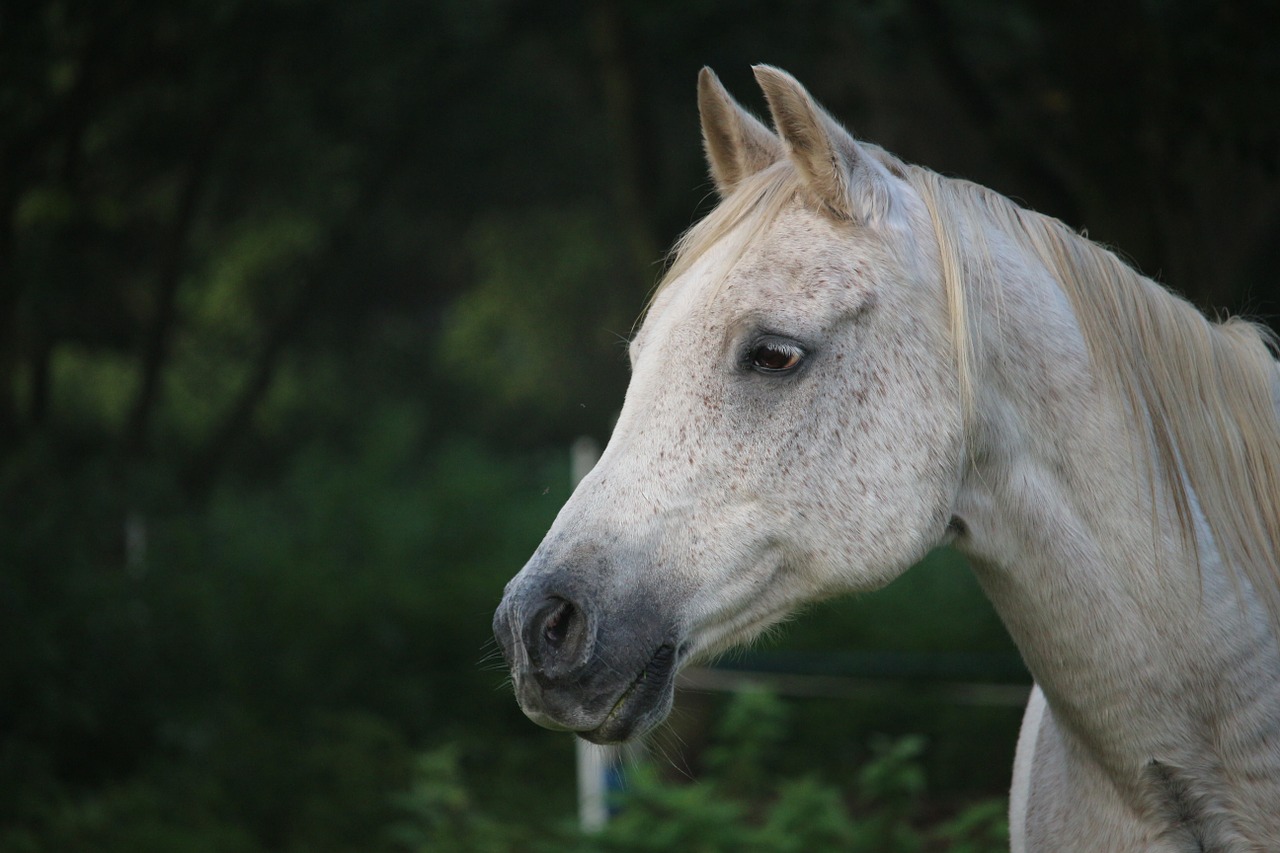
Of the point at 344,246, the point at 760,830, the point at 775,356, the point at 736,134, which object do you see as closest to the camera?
the point at 775,356

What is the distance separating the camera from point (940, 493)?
5.75ft

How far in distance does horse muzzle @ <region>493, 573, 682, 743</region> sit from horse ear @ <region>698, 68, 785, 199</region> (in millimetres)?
920

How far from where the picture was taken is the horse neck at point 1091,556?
5.75 feet

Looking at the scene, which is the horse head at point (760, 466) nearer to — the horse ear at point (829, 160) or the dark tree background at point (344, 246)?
the horse ear at point (829, 160)

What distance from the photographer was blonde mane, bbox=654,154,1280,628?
1812 mm

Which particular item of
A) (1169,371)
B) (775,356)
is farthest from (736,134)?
(1169,371)

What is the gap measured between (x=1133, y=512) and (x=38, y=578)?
578 cm

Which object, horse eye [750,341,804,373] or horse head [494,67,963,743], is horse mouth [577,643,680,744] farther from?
horse eye [750,341,804,373]

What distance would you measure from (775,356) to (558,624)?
1.78 ft

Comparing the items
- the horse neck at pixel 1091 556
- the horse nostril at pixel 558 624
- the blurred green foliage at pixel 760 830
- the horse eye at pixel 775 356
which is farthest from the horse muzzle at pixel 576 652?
the blurred green foliage at pixel 760 830

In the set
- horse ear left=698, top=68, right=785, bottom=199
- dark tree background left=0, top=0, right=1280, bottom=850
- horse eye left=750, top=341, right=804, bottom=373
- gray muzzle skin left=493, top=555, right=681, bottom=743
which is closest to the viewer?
gray muzzle skin left=493, top=555, right=681, bottom=743

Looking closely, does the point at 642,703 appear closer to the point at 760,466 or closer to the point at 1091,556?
the point at 760,466

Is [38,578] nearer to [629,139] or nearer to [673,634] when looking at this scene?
[629,139]

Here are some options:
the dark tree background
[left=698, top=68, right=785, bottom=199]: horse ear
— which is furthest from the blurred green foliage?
[left=698, top=68, right=785, bottom=199]: horse ear
